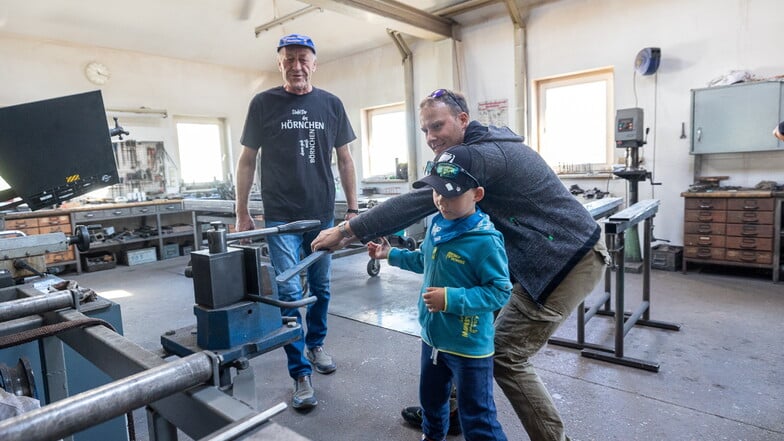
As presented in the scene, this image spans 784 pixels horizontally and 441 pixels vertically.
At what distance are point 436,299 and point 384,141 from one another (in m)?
5.82

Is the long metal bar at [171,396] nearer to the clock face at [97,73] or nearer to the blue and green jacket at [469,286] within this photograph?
the blue and green jacket at [469,286]

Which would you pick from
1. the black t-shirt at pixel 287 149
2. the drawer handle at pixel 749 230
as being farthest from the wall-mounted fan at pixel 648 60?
the black t-shirt at pixel 287 149

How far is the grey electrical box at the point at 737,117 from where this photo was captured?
3643 mm

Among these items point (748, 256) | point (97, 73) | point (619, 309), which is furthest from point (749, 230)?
point (97, 73)

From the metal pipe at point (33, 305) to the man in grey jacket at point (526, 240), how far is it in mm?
598

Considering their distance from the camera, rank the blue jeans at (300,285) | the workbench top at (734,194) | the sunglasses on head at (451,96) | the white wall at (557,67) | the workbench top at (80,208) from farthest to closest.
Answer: the workbench top at (80,208), the white wall at (557,67), the workbench top at (734,194), the blue jeans at (300,285), the sunglasses on head at (451,96)

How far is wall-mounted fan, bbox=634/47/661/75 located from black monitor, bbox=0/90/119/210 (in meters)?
4.34

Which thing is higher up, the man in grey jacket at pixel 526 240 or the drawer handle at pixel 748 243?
the man in grey jacket at pixel 526 240

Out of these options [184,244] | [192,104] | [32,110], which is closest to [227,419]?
[32,110]

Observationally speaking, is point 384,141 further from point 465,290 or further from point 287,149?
point 465,290

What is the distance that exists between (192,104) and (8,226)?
2740mm

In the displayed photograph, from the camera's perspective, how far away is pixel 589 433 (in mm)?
1668

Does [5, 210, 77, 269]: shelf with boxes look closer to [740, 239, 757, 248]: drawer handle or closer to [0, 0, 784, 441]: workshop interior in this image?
[0, 0, 784, 441]: workshop interior

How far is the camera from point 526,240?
51.5 inches
